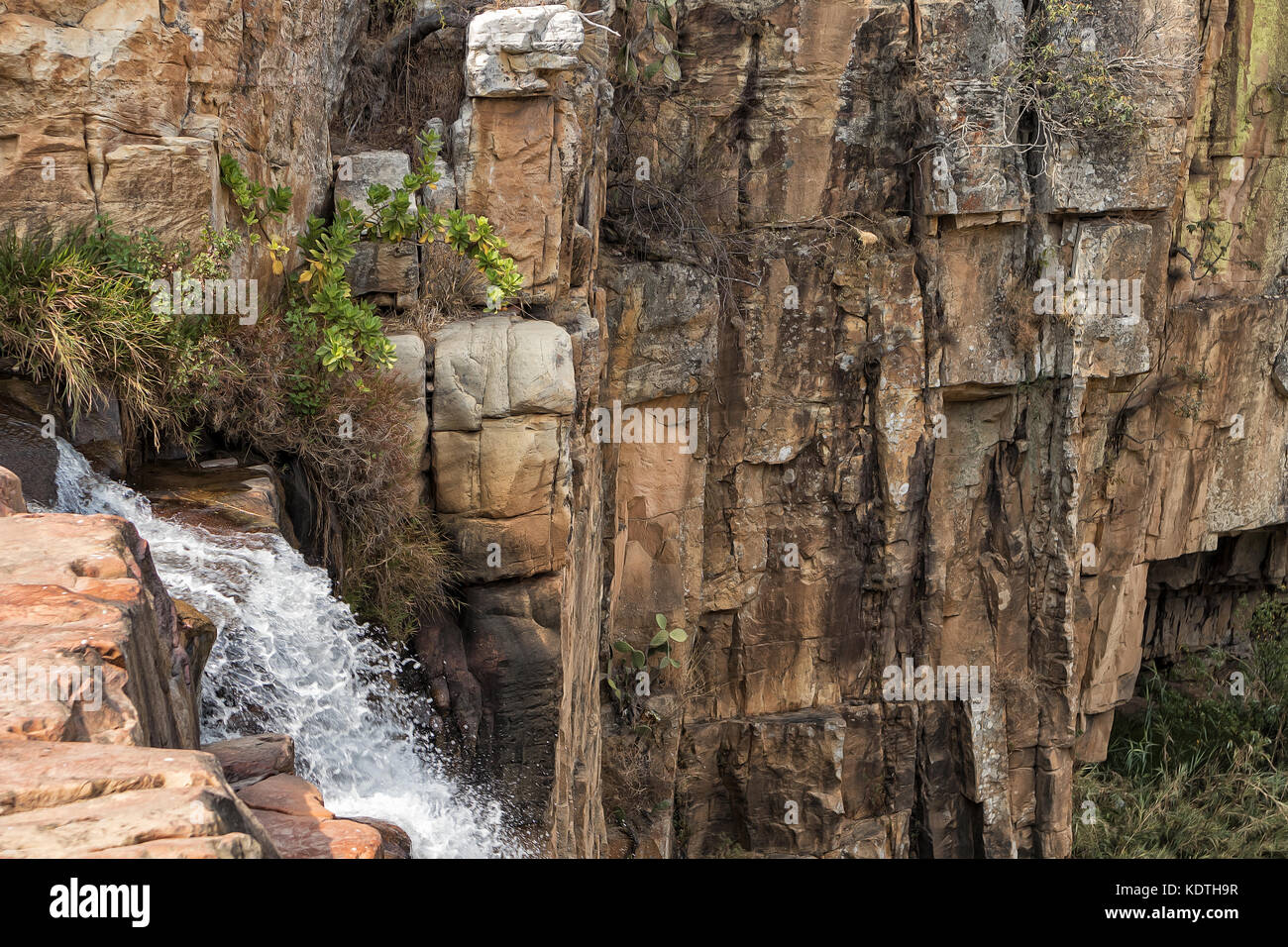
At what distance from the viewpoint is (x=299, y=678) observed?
5.19m

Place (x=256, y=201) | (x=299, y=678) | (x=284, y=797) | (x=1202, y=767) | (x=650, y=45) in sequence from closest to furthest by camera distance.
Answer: (x=284, y=797) < (x=299, y=678) < (x=256, y=201) < (x=650, y=45) < (x=1202, y=767)

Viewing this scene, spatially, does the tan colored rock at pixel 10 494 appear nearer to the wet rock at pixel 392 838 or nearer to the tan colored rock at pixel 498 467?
the wet rock at pixel 392 838

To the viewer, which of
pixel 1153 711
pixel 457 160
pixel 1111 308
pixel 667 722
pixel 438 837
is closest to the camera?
pixel 438 837

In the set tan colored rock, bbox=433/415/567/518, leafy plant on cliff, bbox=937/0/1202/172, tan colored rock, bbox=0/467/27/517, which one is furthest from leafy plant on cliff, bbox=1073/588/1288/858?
tan colored rock, bbox=0/467/27/517

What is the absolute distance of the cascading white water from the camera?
4.92 meters

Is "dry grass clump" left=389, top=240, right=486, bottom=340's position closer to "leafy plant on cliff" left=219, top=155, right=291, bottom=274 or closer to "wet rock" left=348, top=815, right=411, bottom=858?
"leafy plant on cliff" left=219, top=155, right=291, bottom=274

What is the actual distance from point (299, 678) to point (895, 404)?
8219 mm

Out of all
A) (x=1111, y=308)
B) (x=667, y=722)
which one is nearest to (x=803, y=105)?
(x=1111, y=308)

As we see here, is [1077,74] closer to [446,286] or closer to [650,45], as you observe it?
[650,45]

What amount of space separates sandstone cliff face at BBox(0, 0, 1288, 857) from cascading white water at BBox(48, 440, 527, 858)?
106 inches

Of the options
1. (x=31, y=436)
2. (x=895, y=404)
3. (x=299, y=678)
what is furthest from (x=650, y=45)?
(x=299, y=678)

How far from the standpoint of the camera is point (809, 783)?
1223 centimetres

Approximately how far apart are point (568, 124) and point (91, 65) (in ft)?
9.20
